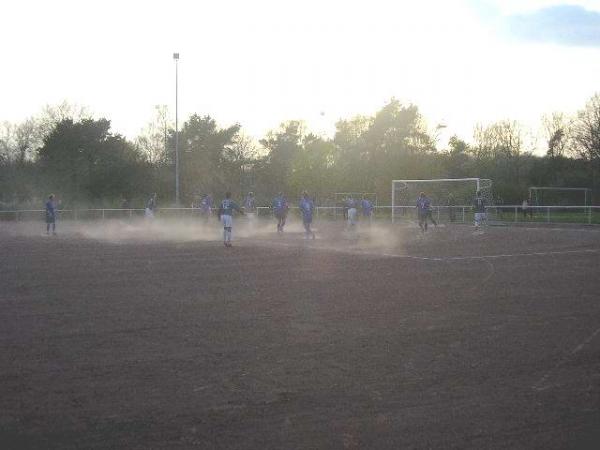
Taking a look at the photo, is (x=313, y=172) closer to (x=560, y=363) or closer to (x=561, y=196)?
(x=561, y=196)

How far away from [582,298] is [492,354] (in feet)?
16.5

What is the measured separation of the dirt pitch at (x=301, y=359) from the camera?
18.0ft

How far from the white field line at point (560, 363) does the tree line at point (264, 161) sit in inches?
1932

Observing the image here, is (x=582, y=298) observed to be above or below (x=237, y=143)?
below

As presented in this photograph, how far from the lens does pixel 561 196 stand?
63062 millimetres

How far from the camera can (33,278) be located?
15.9 meters

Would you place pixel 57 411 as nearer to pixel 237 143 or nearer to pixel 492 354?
pixel 492 354

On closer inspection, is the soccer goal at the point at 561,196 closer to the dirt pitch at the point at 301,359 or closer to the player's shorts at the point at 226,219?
the player's shorts at the point at 226,219

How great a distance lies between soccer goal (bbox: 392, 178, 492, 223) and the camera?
46.0m

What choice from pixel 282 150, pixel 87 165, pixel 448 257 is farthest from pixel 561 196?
pixel 448 257

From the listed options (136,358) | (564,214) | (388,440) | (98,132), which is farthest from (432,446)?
(98,132)

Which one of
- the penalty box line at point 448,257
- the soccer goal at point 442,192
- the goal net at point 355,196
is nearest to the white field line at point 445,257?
the penalty box line at point 448,257

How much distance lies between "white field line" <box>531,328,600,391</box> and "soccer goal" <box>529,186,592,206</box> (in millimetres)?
51664

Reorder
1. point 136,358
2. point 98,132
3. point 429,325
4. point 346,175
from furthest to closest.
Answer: point 346,175
point 98,132
point 429,325
point 136,358
